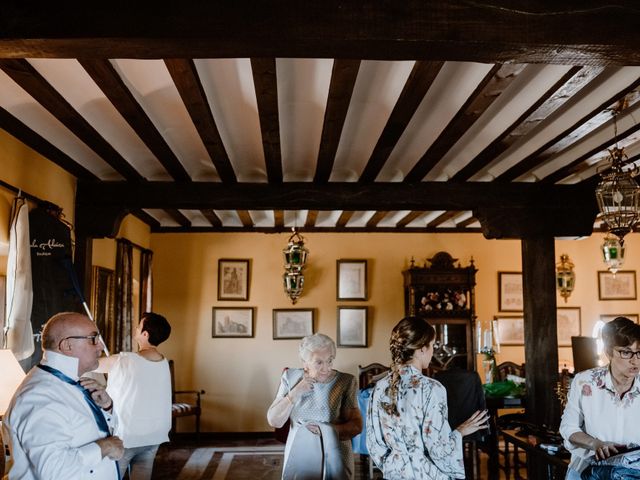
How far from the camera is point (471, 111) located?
408cm

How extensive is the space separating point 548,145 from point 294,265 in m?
4.62

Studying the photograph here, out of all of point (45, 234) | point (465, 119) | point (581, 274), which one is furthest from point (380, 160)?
point (581, 274)

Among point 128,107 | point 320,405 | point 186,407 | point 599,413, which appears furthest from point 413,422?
point 186,407

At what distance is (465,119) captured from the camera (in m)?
4.24

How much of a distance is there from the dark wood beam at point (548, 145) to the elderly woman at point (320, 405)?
2380 mm

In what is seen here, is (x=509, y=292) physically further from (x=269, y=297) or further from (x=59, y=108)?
(x=59, y=108)

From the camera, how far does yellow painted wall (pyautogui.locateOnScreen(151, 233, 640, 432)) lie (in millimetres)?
9336

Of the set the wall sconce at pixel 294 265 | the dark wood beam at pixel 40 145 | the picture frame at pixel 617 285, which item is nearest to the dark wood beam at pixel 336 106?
the dark wood beam at pixel 40 145

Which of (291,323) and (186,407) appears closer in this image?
(186,407)

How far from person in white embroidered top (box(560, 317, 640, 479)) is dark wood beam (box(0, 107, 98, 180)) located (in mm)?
3888

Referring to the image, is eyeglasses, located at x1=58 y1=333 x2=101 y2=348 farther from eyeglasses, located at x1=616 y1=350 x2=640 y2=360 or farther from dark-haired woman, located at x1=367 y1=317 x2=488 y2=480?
eyeglasses, located at x1=616 y1=350 x2=640 y2=360

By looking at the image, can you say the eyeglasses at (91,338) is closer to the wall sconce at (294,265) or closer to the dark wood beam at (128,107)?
the dark wood beam at (128,107)

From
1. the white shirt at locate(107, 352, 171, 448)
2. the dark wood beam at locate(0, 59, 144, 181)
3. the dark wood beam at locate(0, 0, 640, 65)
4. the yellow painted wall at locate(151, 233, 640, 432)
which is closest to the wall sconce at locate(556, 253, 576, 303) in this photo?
the yellow painted wall at locate(151, 233, 640, 432)

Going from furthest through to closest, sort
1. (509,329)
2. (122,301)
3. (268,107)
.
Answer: (509,329) → (122,301) → (268,107)
